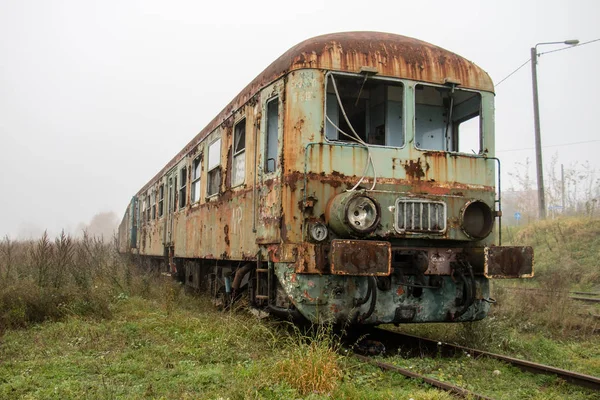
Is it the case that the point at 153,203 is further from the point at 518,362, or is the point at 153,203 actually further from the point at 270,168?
the point at 518,362

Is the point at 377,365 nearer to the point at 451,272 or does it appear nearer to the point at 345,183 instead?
the point at 451,272

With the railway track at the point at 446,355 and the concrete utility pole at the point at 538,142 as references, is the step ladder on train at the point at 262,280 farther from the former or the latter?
the concrete utility pole at the point at 538,142

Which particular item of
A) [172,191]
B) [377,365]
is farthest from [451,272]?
[172,191]

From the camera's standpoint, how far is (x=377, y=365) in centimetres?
519

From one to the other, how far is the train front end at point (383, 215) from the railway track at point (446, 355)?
1.23ft

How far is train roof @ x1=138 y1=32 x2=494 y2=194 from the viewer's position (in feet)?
19.3

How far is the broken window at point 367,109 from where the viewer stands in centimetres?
610

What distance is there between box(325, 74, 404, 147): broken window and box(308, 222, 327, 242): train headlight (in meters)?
1.03

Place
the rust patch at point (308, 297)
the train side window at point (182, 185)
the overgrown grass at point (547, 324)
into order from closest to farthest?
the rust patch at point (308, 297)
the overgrown grass at point (547, 324)
the train side window at point (182, 185)

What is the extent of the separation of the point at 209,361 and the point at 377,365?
1583 mm

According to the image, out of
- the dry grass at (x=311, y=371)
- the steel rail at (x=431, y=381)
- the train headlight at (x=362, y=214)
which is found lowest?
the steel rail at (x=431, y=381)

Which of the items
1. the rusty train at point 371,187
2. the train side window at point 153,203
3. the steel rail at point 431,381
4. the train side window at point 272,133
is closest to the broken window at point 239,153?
the rusty train at point 371,187

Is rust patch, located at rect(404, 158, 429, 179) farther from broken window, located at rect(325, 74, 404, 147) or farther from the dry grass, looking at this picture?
the dry grass

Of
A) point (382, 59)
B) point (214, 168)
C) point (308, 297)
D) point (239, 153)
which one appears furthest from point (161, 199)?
point (308, 297)
